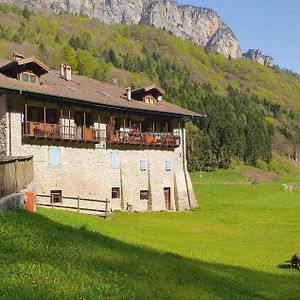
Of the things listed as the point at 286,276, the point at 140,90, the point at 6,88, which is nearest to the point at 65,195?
the point at 6,88

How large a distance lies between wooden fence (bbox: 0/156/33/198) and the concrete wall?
32.0 ft

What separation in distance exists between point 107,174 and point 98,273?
3090cm

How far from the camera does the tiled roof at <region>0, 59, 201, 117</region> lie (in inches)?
1454

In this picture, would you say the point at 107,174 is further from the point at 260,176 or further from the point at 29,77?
the point at 260,176

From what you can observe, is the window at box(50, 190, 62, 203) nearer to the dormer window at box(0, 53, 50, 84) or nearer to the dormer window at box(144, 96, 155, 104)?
the dormer window at box(0, 53, 50, 84)

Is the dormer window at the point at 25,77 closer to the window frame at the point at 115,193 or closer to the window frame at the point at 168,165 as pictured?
the window frame at the point at 115,193

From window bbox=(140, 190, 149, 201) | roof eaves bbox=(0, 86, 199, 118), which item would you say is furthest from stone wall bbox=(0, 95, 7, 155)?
window bbox=(140, 190, 149, 201)

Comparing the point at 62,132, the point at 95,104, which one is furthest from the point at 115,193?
the point at 95,104

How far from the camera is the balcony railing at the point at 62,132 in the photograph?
3712 cm

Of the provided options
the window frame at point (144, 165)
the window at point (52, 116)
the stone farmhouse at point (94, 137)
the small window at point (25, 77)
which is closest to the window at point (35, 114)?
the stone farmhouse at point (94, 137)

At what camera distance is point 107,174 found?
43.2m

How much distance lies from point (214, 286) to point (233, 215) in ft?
97.0

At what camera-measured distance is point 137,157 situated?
46.0 metres

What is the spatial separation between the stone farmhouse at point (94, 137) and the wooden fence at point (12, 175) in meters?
9.80
